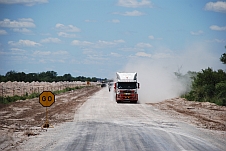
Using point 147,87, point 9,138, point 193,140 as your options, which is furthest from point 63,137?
point 147,87

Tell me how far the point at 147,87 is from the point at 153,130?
41.6 m

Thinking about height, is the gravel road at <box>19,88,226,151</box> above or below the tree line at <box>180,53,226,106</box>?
below

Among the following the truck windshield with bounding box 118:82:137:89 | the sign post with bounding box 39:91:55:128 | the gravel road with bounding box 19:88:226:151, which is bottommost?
the gravel road with bounding box 19:88:226:151

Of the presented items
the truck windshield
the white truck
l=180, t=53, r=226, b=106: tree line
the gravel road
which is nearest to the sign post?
the gravel road

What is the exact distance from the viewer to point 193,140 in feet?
59.7

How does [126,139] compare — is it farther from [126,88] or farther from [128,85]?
[128,85]

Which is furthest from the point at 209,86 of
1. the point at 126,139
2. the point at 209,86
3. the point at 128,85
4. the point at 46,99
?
the point at 126,139

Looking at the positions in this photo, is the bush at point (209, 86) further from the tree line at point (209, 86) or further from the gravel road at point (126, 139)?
the gravel road at point (126, 139)

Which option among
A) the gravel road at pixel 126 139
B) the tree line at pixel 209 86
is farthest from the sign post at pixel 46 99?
the tree line at pixel 209 86

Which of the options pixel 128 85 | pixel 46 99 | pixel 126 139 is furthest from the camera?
pixel 128 85

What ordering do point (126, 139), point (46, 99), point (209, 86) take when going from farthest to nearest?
point (209, 86) < point (46, 99) < point (126, 139)

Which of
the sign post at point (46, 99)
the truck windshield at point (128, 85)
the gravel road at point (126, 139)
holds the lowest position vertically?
the gravel road at point (126, 139)

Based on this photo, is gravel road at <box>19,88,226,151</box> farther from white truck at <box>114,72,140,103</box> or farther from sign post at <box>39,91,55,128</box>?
white truck at <box>114,72,140,103</box>

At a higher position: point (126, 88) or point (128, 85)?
point (128, 85)
